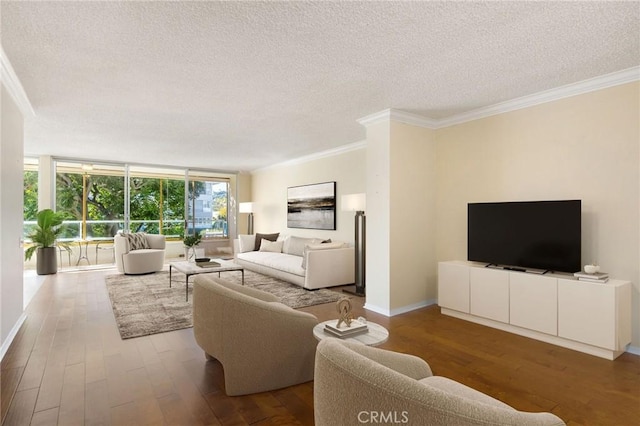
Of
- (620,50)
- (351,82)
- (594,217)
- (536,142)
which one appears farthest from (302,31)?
(594,217)

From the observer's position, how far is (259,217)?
9539mm

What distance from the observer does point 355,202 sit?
5.22m

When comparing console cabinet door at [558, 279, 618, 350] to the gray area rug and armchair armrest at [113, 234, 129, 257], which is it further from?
armchair armrest at [113, 234, 129, 257]

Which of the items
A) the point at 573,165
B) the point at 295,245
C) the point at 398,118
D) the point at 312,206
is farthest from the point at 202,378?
the point at 312,206

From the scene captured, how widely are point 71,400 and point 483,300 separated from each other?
383cm

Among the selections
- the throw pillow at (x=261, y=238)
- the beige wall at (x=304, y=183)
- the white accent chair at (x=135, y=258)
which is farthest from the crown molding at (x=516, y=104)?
the white accent chair at (x=135, y=258)

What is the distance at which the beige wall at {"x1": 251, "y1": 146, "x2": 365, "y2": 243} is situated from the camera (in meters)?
6.33

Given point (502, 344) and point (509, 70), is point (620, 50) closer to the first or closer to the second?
point (509, 70)

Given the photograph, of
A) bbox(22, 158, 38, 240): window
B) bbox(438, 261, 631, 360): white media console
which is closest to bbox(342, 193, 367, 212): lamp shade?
bbox(438, 261, 631, 360): white media console

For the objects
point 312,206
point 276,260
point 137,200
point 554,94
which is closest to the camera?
point 554,94

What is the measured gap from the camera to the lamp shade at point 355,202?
203 inches

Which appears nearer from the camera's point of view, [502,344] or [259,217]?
[502,344]

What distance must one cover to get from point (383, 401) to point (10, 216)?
3992 mm

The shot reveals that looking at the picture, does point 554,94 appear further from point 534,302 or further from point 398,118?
point 534,302
